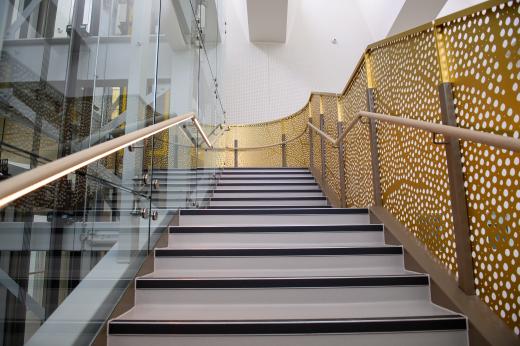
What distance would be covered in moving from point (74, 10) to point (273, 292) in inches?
114

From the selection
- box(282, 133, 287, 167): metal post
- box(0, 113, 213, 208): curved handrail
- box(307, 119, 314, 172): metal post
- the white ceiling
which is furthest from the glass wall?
the white ceiling

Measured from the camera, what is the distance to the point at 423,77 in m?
2.31

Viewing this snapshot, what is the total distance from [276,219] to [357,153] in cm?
111

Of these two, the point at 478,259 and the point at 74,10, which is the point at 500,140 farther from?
the point at 74,10

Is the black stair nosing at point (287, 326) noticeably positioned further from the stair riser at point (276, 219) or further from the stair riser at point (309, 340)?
the stair riser at point (276, 219)

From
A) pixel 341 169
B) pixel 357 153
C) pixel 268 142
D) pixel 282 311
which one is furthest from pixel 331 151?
pixel 268 142

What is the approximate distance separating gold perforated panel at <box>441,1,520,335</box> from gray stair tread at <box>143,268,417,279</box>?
59cm

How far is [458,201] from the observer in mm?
1875

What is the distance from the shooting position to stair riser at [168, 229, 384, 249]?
8.71 feet

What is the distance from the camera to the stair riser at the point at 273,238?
8.71 ft

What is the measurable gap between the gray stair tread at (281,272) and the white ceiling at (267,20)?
7152mm

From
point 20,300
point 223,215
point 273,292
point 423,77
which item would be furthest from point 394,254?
point 20,300

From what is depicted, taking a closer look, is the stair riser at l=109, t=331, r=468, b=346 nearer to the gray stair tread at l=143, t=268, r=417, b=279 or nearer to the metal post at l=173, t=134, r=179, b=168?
the gray stair tread at l=143, t=268, r=417, b=279

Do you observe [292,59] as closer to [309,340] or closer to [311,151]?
[311,151]
